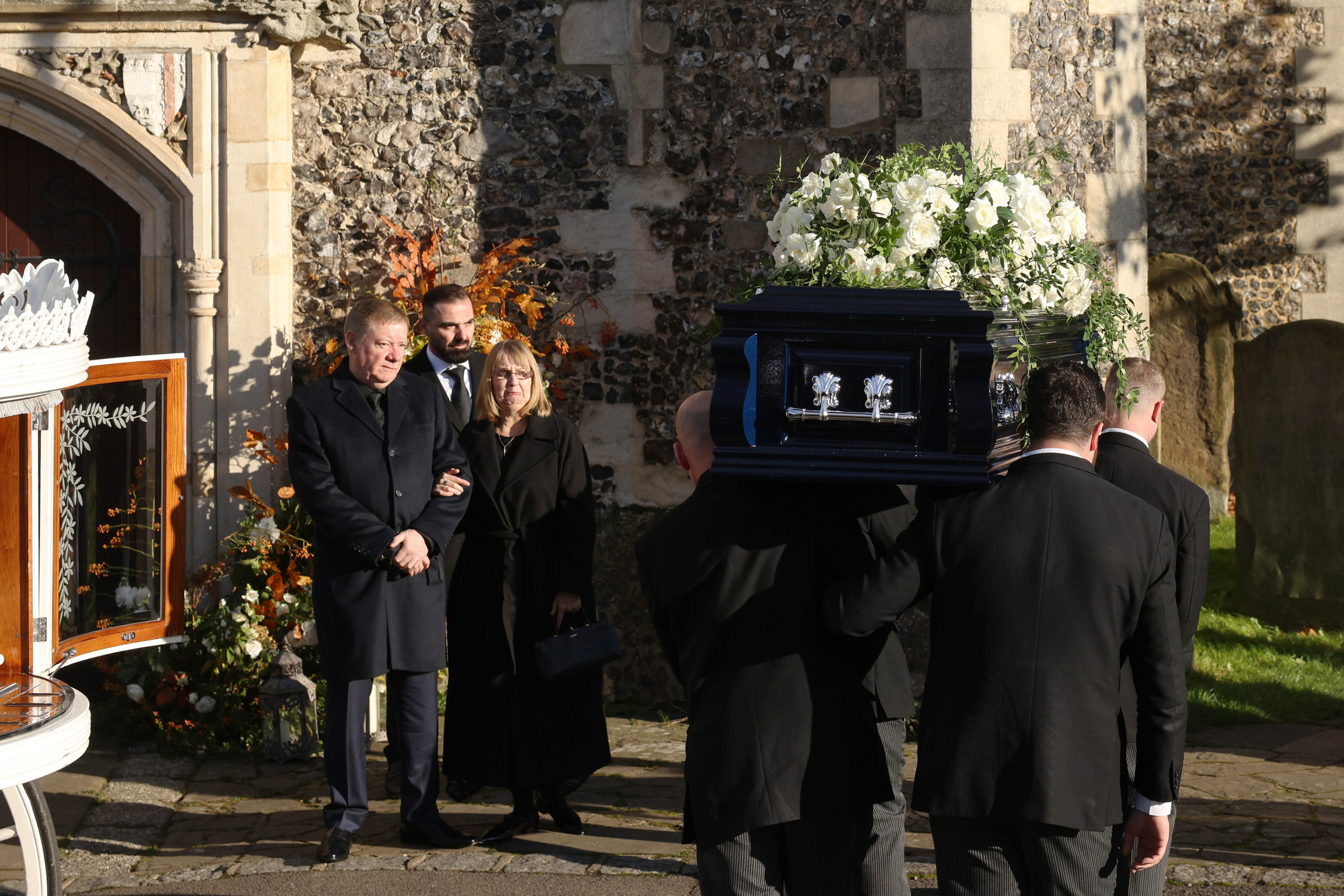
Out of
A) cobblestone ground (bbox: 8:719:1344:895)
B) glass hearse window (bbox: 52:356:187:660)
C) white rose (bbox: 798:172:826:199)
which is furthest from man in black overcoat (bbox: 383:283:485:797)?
white rose (bbox: 798:172:826:199)

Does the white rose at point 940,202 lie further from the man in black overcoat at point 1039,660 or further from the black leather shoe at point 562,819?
the black leather shoe at point 562,819

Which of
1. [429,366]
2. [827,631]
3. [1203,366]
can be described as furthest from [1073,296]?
[1203,366]

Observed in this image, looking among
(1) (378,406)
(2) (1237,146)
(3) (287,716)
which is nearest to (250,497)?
(3) (287,716)

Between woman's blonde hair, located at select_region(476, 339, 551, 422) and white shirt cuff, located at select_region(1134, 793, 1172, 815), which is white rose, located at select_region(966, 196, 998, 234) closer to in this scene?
white shirt cuff, located at select_region(1134, 793, 1172, 815)

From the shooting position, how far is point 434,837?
473cm

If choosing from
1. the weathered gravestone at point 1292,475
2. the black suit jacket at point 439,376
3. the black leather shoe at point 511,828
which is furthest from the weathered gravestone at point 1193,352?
the black leather shoe at point 511,828

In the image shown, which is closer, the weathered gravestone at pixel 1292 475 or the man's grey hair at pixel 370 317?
the man's grey hair at pixel 370 317

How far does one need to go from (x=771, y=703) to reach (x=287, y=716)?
137 inches

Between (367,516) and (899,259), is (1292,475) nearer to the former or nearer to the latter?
(367,516)

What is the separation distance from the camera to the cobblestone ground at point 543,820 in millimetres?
4547

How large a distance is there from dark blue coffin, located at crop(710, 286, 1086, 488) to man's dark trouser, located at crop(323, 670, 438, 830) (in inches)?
90.0

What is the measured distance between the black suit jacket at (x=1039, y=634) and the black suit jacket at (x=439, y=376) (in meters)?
2.74

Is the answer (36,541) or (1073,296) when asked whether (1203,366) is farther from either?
(36,541)

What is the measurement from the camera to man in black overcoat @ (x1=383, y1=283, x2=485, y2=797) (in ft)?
17.7
